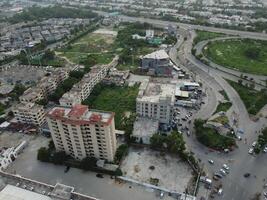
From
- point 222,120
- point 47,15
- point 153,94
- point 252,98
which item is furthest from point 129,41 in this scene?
point 47,15

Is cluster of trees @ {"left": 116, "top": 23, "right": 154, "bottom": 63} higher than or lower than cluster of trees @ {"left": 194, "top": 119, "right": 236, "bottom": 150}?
lower

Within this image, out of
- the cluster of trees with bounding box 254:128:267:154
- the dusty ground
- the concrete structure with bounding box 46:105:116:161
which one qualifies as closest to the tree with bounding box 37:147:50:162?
the concrete structure with bounding box 46:105:116:161

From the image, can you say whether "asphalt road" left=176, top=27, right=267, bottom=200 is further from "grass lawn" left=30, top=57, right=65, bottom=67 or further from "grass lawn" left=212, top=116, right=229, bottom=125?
"grass lawn" left=30, top=57, right=65, bottom=67

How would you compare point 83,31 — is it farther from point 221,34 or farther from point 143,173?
point 143,173

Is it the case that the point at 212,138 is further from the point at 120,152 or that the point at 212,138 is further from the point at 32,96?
the point at 32,96

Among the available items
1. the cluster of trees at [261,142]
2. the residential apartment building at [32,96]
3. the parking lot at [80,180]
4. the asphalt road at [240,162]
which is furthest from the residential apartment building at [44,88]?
the cluster of trees at [261,142]

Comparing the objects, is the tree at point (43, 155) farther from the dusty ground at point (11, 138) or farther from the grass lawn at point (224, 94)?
the grass lawn at point (224, 94)
